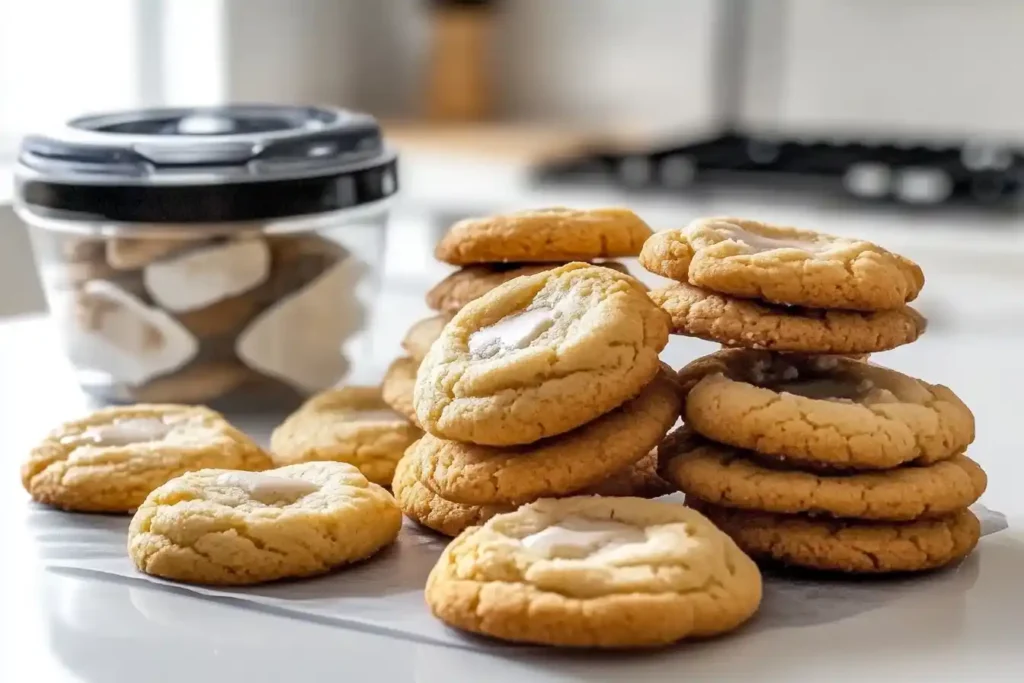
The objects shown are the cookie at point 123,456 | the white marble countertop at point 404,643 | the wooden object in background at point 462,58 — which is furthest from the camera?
the wooden object in background at point 462,58

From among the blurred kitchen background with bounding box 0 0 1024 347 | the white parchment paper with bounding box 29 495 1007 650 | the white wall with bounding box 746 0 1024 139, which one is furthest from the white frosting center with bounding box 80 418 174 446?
the white wall with bounding box 746 0 1024 139

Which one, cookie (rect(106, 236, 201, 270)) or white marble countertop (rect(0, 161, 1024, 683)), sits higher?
cookie (rect(106, 236, 201, 270))

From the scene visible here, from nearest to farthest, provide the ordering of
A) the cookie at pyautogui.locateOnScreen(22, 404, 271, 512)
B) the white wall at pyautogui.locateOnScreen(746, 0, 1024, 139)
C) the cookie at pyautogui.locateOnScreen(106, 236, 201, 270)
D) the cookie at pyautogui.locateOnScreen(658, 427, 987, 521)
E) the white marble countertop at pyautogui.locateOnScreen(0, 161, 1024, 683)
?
the white marble countertop at pyautogui.locateOnScreen(0, 161, 1024, 683), the cookie at pyautogui.locateOnScreen(658, 427, 987, 521), the cookie at pyautogui.locateOnScreen(22, 404, 271, 512), the cookie at pyautogui.locateOnScreen(106, 236, 201, 270), the white wall at pyautogui.locateOnScreen(746, 0, 1024, 139)

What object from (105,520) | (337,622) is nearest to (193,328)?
(105,520)

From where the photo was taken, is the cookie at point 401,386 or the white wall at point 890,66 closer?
the cookie at point 401,386

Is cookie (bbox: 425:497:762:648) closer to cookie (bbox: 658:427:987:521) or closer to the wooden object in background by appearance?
cookie (bbox: 658:427:987:521)

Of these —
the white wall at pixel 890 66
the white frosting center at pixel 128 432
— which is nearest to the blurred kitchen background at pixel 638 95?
the white wall at pixel 890 66

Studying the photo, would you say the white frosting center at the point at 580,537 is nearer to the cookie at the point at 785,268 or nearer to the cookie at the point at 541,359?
the cookie at the point at 541,359
